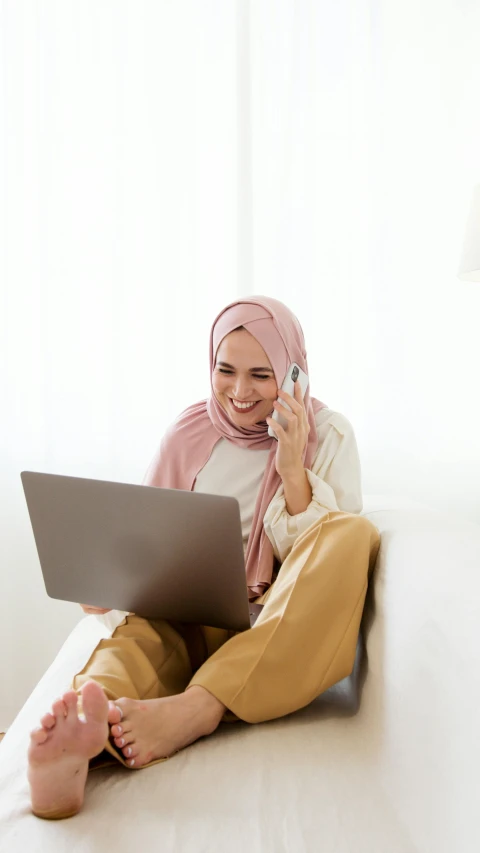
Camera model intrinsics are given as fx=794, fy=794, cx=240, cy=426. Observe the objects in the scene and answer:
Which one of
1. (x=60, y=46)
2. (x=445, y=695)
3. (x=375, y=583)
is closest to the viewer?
(x=445, y=695)

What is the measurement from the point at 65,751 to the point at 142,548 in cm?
35

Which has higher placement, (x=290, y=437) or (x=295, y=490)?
(x=290, y=437)

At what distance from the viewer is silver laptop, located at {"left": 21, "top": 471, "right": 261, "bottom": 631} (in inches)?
48.4

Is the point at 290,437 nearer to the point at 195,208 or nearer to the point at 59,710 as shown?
the point at 59,710

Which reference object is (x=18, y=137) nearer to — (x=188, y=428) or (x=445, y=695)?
(x=188, y=428)

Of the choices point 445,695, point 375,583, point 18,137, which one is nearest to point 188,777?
point 445,695

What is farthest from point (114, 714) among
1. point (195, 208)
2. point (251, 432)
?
point (195, 208)

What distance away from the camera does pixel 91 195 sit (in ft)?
8.04

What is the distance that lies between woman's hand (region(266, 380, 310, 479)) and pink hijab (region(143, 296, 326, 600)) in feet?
0.25

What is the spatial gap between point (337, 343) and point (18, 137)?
3.83ft

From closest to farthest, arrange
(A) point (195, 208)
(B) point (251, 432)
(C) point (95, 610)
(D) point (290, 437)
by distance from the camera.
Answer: (C) point (95, 610)
(D) point (290, 437)
(B) point (251, 432)
(A) point (195, 208)

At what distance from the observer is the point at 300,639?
1288 mm

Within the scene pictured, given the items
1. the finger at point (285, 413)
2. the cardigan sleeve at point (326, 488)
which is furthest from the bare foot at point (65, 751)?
→ the finger at point (285, 413)

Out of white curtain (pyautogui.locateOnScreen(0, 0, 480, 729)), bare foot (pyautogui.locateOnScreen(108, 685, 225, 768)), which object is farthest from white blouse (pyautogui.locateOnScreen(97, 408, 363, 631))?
white curtain (pyautogui.locateOnScreen(0, 0, 480, 729))
